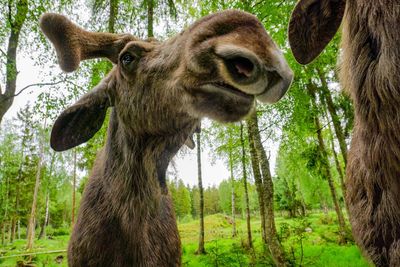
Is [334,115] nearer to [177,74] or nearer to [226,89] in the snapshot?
[177,74]

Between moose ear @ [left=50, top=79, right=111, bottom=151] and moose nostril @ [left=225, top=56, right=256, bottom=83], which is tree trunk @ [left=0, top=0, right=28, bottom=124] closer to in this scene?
moose ear @ [left=50, top=79, right=111, bottom=151]

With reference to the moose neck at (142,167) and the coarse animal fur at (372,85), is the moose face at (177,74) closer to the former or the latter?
the moose neck at (142,167)

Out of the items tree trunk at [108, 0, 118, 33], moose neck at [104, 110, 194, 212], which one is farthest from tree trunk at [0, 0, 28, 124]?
moose neck at [104, 110, 194, 212]

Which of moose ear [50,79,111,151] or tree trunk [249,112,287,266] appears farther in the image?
tree trunk [249,112,287,266]

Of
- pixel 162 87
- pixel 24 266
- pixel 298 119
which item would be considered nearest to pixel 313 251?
pixel 298 119

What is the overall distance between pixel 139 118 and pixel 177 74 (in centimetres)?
63

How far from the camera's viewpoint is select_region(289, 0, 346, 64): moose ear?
5.81 ft

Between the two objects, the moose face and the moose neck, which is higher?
the moose face

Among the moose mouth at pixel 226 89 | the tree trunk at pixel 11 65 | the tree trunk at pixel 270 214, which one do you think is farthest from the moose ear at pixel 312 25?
the tree trunk at pixel 11 65

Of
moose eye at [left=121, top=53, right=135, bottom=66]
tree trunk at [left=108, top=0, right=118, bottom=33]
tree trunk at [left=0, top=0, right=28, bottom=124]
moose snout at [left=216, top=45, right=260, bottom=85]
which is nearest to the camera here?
moose snout at [left=216, top=45, right=260, bottom=85]

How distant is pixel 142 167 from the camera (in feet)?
8.68

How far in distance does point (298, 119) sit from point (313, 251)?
6.69m

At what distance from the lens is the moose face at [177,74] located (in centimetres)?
153

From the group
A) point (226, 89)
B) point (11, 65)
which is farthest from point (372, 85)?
point (11, 65)
